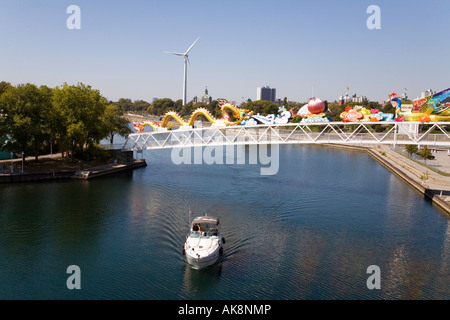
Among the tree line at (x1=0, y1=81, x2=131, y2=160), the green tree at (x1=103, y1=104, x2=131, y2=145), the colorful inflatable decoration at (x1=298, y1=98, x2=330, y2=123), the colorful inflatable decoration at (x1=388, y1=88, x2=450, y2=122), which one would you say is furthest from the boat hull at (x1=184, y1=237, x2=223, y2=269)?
the green tree at (x1=103, y1=104, x2=131, y2=145)

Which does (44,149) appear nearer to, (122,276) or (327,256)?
(122,276)

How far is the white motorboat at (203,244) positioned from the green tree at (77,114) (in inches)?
1153

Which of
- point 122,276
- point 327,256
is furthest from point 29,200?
point 327,256

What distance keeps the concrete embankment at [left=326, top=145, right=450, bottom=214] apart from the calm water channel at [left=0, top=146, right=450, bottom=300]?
152cm

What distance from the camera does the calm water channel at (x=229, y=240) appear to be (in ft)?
73.7

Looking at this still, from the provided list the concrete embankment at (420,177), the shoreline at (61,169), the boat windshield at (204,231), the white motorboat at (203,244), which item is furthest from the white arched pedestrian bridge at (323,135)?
the white motorboat at (203,244)

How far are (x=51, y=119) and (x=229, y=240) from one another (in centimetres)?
3389

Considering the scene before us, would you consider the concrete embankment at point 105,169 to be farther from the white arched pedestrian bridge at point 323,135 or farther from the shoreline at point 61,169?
the white arched pedestrian bridge at point 323,135

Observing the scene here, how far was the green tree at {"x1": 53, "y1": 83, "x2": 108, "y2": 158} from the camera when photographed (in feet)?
168

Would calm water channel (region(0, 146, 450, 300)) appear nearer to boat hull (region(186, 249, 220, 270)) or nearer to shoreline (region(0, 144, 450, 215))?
boat hull (region(186, 249, 220, 270))

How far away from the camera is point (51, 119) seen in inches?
1984

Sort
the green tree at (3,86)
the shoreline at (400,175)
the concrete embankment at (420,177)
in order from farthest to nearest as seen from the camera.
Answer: the green tree at (3,86) < the shoreline at (400,175) < the concrete embankment at (420,177)
